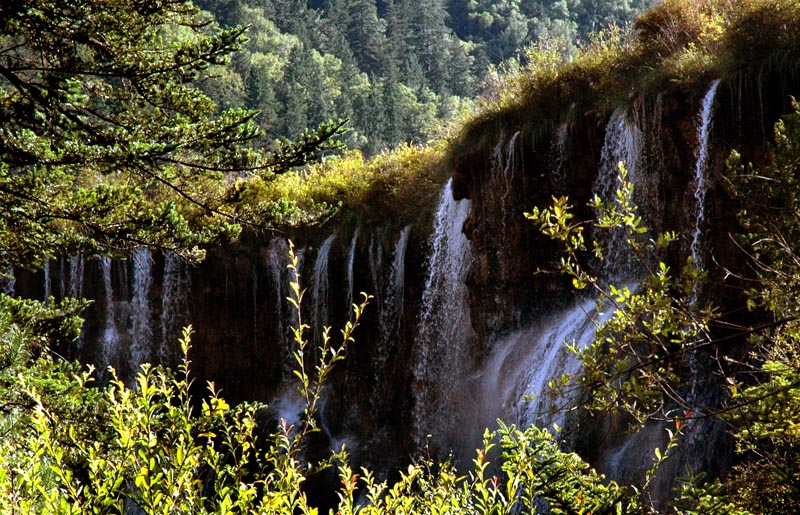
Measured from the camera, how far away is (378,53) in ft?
173

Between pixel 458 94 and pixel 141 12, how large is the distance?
46286 millimetres

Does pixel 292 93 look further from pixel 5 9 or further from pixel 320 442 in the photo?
pixel 5 9

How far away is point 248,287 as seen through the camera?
591 inches

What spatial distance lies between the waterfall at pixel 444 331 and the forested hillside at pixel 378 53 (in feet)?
89.3

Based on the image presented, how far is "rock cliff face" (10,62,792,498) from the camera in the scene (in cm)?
885

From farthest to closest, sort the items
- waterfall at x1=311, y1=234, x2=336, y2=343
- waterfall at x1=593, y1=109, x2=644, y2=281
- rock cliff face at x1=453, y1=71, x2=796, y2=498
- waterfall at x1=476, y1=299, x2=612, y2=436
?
waterfall at x1=311, y1=234, x2=336, y2=343
waterfall at x1=593, y1=109, x2=644, y2=281
waterfall at x1=476, y1=299, x2=612, y2=436
rock cliff face at x1=453, y1=71, x2=796, y2=498

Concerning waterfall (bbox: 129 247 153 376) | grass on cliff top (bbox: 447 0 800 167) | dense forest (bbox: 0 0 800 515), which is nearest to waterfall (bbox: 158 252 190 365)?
waterfall (bbox: 129 247 153 376)

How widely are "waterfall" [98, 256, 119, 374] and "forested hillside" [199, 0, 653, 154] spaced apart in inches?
926

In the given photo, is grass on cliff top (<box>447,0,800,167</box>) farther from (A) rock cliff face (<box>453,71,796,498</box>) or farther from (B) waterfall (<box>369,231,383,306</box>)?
(B) waterfall (<box>369,231,383,306</box>)

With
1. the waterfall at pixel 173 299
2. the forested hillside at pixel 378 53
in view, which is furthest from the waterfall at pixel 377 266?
the forested hillside at pixel 378 53

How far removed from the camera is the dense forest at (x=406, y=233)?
2.91 meters

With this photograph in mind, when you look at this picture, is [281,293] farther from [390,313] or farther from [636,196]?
[636,196]

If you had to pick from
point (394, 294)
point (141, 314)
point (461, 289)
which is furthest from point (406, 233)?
point (141, 314)

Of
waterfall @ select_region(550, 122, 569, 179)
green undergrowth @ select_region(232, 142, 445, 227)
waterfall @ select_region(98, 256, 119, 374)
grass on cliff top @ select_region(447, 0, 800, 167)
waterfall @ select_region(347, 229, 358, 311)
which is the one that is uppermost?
grass on cliff top @ select_region(447, 0, 800, 167)
